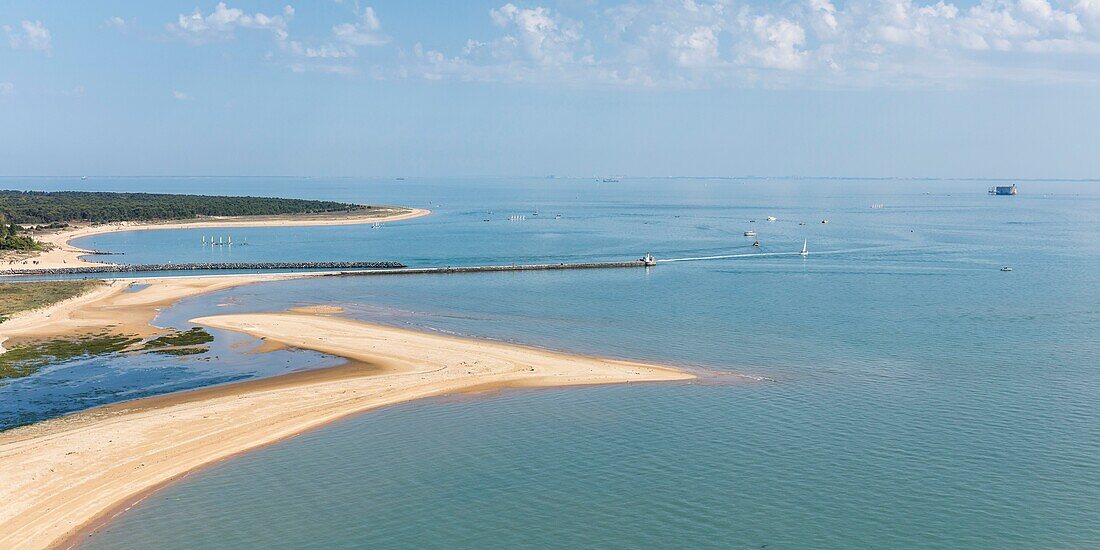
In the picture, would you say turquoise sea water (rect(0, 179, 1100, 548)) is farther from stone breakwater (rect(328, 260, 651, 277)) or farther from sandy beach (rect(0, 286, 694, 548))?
stone breakwater (rect(328, 260, 651, 277))

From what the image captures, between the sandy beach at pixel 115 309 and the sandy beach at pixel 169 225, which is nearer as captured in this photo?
the sandy beach at pixel 115 309

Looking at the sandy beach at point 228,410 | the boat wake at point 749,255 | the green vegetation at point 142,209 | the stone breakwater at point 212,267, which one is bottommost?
the sandy beach at point 228,410

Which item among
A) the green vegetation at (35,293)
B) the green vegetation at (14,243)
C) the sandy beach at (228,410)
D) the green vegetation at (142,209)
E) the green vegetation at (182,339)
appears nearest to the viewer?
the sandy beach at (228,410)

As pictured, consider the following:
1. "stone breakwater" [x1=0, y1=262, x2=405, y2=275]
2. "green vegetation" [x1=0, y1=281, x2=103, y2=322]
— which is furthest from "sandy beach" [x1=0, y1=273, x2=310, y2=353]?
"stone breakwater" [x1=0, y1=262, x2=405, y2=275]

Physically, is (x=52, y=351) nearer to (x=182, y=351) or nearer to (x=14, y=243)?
(x=182, y=351)

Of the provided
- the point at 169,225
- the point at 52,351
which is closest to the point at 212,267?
the point at 52,351

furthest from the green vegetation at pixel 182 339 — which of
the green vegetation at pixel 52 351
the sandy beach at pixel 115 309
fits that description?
the sandy beach at pixel 115 309

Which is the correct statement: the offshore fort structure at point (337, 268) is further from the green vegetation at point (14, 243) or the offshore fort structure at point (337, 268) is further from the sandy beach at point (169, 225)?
the green vegetation at point (14, 243)
